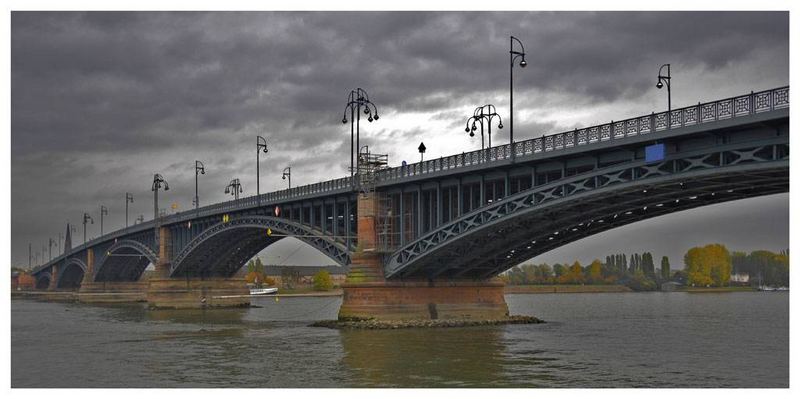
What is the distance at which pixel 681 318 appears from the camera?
94125mm

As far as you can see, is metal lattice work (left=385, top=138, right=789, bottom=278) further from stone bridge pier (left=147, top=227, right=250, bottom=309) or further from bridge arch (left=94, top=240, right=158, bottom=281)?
bridge arch (left=94, top=240, right=158, bottom=281)

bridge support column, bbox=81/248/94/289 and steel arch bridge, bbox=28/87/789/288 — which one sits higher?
steel arch bridge, bbox=28/87/789/288

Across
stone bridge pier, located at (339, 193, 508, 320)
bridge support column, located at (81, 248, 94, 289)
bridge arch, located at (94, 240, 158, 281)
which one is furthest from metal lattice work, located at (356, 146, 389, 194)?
bridge support column, located at (81, 248, 94, 289)

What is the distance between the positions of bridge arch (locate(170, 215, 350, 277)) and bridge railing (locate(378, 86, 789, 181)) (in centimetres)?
1981

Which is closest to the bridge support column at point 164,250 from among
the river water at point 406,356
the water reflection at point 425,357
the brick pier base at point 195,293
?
the brick pier base at point 195,293

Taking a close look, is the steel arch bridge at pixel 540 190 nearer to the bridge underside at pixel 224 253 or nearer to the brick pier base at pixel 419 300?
the brick pier base at pixel 419 300

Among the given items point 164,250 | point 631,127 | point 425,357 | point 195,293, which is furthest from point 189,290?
point 631,127

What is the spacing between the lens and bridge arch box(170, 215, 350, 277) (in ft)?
287

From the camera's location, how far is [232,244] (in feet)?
382

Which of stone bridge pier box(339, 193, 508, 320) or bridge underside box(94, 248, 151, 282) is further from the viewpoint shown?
bridge underside box(94, 248, 151, 282)

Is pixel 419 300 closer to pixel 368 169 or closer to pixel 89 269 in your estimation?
pixel 368 169

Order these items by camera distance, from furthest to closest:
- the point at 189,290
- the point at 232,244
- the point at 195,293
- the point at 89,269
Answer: the point at 89,269 < the point at 195,293 < the point at 189,290 < the point at 232,244

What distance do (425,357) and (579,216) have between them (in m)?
16.6

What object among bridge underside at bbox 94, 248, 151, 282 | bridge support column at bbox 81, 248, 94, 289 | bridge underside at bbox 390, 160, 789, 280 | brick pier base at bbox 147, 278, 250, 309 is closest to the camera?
bridge underside at bbox 390, 160, 789, 280
